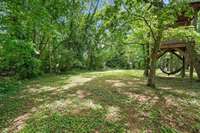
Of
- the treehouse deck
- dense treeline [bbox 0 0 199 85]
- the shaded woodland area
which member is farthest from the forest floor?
the treehouse deck

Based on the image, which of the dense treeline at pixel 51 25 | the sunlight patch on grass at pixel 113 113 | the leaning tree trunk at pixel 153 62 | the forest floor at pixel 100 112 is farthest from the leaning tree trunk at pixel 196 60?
the sunlight patch on grass at pixel 113 113

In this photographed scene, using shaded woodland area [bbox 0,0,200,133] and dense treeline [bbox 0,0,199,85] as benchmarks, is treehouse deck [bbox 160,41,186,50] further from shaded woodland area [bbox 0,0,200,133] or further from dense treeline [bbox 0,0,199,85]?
dense treeline [bbox 0,0,199,85]

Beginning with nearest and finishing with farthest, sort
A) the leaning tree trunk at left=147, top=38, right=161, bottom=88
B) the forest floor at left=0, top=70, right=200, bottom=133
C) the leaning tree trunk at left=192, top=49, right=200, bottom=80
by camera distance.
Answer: the forest floor at left=0, top=70, right=200, bottom=133 < the leaning tree trunk at left=147, top=38, right=161, bottom=88 < the leaning tree trunk at left=192, top=49, right=200, bottom=80

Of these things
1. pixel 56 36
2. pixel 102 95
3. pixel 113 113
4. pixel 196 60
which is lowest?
pixel 113 113

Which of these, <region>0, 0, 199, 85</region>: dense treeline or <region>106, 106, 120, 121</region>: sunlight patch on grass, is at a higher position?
<region>0, 0, 199, 85</region>: dense treeline

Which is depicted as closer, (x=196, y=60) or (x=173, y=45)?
(x=196, y=60)

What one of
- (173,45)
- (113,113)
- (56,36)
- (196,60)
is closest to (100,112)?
(113,113)

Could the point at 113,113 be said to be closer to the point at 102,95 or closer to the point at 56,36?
the point at 102,95

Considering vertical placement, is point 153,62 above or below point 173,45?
below

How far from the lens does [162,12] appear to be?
7.75m

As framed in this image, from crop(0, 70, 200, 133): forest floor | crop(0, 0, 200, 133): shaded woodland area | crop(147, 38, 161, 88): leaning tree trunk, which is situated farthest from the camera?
crop(147, 38, 161, 88): leaning tree trunk

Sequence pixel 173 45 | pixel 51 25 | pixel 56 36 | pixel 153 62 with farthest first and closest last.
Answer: pixel 173 45, pixel 56 36, pixel 153 62, pixel 51 25

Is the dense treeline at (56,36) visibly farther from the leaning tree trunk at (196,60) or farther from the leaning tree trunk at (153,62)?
the leaning tree trunk at (196,60)

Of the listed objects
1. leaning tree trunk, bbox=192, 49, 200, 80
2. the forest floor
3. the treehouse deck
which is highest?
the treehouse deck
